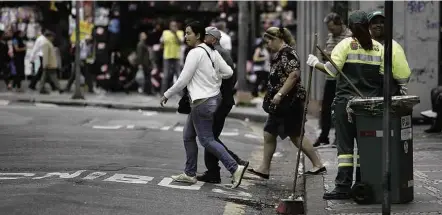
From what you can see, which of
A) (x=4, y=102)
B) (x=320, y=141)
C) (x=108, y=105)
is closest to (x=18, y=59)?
(x=4, y=102)

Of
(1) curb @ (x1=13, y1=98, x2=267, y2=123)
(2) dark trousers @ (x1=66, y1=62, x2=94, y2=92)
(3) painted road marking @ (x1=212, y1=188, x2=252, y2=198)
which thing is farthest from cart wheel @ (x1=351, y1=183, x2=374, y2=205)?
(2) dark trousers @ (x1=66, y1=62, x2=94, y2=92)

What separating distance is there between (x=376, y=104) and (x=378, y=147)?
1.40 ft

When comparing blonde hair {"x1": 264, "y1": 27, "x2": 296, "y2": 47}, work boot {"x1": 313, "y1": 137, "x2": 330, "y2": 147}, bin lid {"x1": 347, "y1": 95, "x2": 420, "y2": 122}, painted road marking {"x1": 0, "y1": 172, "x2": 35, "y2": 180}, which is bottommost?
work boot {"x1": 313, "y1": 137, "x2": 330, "y2": 147}

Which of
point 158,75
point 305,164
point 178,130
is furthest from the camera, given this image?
point 158,75

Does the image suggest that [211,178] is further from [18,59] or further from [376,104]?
[18,59]

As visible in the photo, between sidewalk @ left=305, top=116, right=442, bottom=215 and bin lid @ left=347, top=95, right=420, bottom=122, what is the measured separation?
0.87 meters

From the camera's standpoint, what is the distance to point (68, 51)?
2936 cm

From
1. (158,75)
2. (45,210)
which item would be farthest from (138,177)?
(158,75)

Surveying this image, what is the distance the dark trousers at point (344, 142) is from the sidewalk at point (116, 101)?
36.7ft

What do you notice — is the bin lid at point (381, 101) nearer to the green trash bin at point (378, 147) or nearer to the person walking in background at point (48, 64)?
the green trash bin at point (378, 147)

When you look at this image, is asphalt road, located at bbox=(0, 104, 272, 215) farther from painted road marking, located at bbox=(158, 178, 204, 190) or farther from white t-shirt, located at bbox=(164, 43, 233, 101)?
white t-shirt, located at bbox=(164, 43, 233, 101)

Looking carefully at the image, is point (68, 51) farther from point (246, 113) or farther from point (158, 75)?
point (246, 113)

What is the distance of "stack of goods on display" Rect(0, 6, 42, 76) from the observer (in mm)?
30422

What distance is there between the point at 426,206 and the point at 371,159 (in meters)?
0.64
